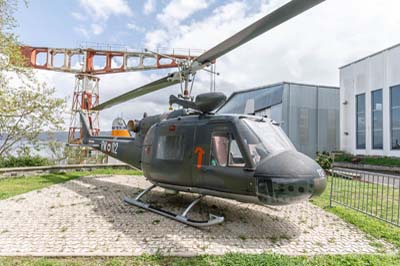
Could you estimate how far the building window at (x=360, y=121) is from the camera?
19375mm

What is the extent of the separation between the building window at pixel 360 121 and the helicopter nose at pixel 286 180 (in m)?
18.1

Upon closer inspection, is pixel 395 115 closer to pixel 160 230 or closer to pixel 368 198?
pixel 368 198

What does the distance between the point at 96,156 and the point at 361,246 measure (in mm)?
13975

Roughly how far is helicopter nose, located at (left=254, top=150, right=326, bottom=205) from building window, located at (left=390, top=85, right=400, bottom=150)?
16386mm

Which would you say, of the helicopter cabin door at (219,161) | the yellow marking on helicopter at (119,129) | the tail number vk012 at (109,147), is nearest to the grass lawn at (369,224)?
the helicopter cabin door at (219,161)

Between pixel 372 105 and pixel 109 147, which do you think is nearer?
pixel 109 147

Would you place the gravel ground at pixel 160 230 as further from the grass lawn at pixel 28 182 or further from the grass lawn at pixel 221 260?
the grass lawn at pixel 28 182

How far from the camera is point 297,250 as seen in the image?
400 cm

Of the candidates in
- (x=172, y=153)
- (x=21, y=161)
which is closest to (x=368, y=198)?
(x=172, y=153)

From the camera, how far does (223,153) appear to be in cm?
488

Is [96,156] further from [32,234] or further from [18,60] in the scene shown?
Answer: [32,234]

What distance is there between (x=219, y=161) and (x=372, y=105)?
61.2ft

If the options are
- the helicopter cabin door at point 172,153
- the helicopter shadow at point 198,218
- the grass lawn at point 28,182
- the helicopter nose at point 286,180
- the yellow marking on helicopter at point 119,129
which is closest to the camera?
the helicopter nose at point 286,180

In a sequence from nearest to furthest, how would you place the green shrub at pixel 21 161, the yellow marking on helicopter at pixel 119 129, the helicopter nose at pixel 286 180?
1. the helicopter nose at pixel 286 180
2. the green shrub at pixel 21 161
3. the yellow marking on helicopter at pixel 119 129
